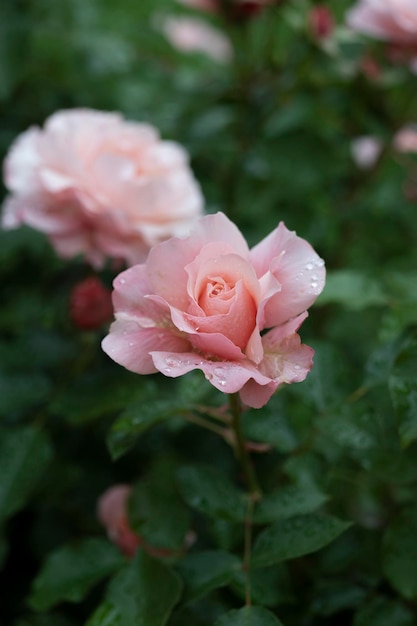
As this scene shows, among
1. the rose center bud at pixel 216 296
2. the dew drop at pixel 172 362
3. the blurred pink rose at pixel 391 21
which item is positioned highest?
the blurred pink rose at pixel 391 21

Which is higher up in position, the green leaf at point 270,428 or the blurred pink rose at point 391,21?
the blurred pink rose at point 391,21

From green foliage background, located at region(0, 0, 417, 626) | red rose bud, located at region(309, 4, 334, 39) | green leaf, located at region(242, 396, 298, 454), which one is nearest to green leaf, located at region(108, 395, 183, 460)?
green foliage background, located at region(0, 0, 417, 626)

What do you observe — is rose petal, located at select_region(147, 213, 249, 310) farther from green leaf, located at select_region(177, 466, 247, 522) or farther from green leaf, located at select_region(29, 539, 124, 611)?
green leaf, located at select_region(29, 539, 124, 611)

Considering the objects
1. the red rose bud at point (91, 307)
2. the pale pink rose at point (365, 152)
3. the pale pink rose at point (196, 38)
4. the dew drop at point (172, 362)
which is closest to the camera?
the dew drop at point (172, 362)

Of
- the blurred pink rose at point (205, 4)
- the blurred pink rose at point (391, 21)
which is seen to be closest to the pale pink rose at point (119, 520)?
the blurred pink rose at point (391, 21)

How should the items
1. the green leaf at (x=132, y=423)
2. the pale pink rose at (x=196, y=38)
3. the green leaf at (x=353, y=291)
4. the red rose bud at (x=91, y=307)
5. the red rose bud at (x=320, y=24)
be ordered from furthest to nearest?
the pale pink rose at (x=196, y=38)
the red rose bud at (x=320, y=24)
the red rose bud at (x=91, y=307)
the green leaf at (x=353, y=291)
the green leaf at (x=132, y=423)

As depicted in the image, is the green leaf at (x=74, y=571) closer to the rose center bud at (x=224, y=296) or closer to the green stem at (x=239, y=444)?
the green stem at (x=239, y=444)
